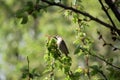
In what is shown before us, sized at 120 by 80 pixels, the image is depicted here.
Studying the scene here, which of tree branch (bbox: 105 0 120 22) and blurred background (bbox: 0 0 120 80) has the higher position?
tree branch (bbox: 105 0 120 22)

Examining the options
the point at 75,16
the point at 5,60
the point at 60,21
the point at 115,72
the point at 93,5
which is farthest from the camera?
the point at 60,21

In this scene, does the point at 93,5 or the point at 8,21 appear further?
the point at 8,21

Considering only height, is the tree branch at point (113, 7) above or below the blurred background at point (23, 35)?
above

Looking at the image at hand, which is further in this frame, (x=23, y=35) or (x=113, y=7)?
(x=23, y=35)

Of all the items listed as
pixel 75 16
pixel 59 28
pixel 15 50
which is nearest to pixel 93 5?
pixel 59 28

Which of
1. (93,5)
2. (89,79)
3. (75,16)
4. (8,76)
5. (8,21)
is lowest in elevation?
(8,76)

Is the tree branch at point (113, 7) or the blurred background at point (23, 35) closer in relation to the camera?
the tree branch at point (113, 7)

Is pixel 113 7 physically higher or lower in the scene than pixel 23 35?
higher

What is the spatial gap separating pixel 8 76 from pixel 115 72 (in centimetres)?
1289

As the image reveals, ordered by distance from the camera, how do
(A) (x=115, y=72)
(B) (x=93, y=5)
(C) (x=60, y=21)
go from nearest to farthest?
(A) (x=115, y=72) → (B) (x=93, y=5) → (C) (x=60, y=21)

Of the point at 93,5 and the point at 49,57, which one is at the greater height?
the point at 49,57

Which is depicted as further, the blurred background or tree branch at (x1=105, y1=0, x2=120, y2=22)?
the blurred background

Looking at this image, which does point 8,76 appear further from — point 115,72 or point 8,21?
point 115,72

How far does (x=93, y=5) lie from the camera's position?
13812 mm
